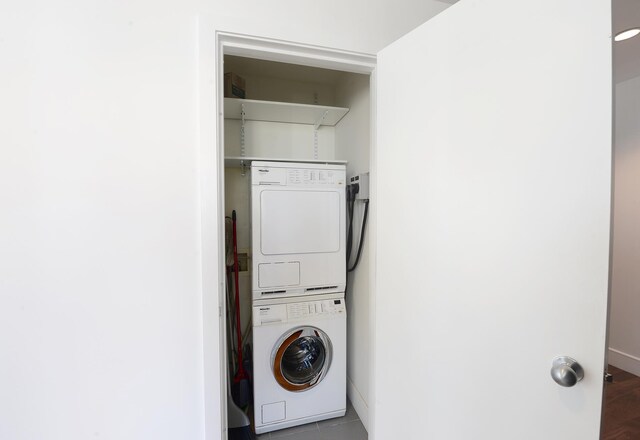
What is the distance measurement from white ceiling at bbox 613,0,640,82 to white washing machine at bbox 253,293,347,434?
74.3 inches

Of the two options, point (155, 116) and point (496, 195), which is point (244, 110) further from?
point (496, 195)

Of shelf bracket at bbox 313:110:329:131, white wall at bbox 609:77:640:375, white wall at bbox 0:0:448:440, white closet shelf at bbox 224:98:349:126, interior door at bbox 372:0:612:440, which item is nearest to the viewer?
interior door at bbox 372:0:612:440

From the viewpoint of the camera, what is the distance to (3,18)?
0.93 meters

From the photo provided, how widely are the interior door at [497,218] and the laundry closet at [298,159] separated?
0.68 m

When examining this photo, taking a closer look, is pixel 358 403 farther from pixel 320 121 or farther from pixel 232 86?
pixel 232 86

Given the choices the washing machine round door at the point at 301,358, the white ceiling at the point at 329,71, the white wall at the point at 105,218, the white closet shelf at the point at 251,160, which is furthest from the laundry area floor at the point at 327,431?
the white ceiling at the point at 329,71

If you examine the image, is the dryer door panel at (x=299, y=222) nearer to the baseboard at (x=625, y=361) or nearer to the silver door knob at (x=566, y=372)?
the silver door knob at (x=566, y=372)

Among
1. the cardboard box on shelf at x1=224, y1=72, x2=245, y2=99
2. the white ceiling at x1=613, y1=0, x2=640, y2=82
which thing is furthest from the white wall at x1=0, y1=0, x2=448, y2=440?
the white ceiling at x1=613, y1=0, x2=640, y2=82

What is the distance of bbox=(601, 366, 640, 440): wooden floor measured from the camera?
5.68 feet

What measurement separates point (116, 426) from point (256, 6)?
5.85ft

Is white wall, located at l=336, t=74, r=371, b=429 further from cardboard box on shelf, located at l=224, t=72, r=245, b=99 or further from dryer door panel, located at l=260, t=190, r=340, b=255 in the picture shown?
cardboard box on shelf, located at l=224, t=72, r=245, b=99

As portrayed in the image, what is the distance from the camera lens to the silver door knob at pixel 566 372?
25.6 inches

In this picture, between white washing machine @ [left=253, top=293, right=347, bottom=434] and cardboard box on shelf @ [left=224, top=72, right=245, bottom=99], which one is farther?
cardboard box on shelf @ [left=224, top=72, right=245, bottom=99]

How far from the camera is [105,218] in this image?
1.02m
